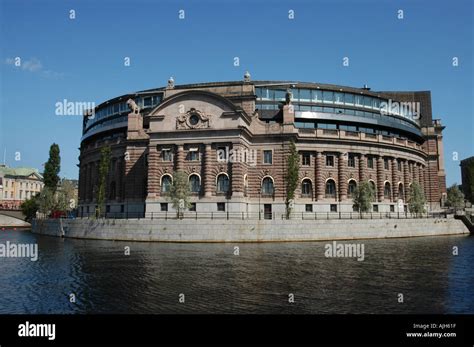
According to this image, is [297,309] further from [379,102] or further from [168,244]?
[379,102]

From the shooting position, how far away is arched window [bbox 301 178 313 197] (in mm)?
60781

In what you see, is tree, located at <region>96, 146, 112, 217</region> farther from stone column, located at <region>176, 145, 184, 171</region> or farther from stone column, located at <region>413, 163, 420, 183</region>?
stone column, located at <region>413, 163, 420, 183</region>

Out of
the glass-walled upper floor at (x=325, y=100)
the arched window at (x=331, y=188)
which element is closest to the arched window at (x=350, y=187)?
the arched window at (x=331, y=188)

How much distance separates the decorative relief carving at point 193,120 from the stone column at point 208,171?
3.13 meters

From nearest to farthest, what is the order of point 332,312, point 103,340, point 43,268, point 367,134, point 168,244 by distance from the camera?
point 103,340
point 332,312
point 43,268
point 168,244
point 367,134

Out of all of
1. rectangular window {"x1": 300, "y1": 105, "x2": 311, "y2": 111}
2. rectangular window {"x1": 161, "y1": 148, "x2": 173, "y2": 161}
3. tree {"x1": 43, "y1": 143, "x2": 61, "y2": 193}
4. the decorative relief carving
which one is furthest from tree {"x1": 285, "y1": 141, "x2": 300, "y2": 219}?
tree {"x1": 43, "y1": 143, "x2": 61, "y2": 193}

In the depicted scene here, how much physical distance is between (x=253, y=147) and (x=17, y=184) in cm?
12772

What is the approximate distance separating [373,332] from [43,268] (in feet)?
79.3

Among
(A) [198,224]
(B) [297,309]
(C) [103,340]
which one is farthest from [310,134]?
(C) [103,340]

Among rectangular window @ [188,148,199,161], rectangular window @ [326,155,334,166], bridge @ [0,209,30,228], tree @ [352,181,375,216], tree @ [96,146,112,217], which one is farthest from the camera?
bridge @ [0,209,30,228]

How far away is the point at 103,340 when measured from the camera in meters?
12.2

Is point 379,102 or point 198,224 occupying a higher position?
point 379,102

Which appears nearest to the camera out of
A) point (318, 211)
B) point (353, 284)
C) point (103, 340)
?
point (103, 340)

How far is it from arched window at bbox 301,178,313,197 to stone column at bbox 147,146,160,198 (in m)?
23.1
